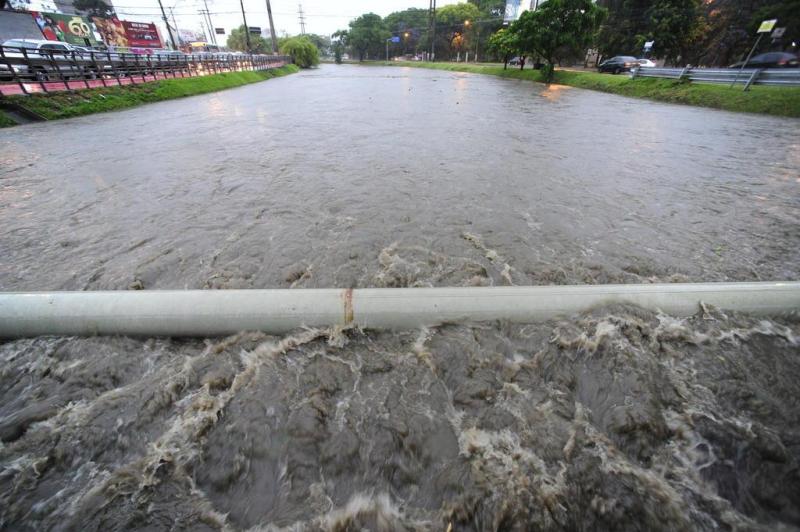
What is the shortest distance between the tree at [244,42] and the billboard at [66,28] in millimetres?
45226

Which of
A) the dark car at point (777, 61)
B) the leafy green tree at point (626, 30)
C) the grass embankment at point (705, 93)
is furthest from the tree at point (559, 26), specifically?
the dark car at point (777, 61)

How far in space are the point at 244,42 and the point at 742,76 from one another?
12012cm

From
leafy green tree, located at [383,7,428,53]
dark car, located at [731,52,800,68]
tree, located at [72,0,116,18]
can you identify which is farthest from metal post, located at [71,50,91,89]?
leafy green tree, located at [383,7,428,53]

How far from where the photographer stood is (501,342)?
2793 millimetres

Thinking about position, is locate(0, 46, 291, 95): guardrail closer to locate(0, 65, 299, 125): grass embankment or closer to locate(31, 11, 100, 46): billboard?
locate(0, 65, 299, 125): grass embankment

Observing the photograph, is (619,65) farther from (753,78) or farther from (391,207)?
(391,207)

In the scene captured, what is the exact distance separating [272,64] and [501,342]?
55.1m

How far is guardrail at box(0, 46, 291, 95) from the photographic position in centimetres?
1234

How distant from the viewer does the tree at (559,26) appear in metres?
26.7

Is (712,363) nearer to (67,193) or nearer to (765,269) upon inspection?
(765,269)

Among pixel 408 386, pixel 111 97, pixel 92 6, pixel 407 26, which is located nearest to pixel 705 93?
pixel 408 386

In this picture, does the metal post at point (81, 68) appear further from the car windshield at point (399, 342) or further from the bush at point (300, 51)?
the bush at point (300, 51)

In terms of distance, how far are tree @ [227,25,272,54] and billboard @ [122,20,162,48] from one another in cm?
3265

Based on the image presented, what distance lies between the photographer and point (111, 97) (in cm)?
1521
